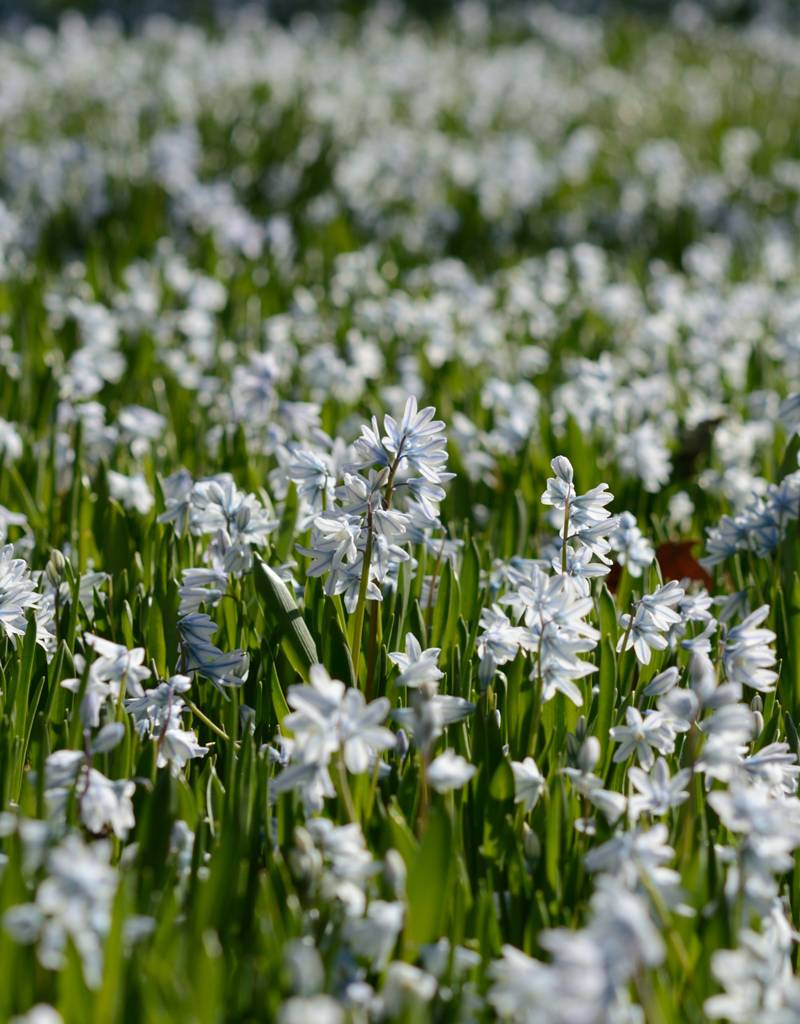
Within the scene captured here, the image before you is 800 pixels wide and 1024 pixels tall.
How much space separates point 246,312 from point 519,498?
1.94 meters

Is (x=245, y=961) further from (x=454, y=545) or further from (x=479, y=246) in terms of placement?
(x=479, y=246)

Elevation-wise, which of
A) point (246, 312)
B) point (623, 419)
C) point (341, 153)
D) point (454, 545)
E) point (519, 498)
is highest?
point (341, 153)

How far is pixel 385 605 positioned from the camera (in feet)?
7.50

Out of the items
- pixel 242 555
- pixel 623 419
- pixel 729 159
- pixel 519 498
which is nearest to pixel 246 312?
pixel 623 419

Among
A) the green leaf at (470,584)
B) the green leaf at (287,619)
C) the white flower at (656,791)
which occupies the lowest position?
the white flower at (656,791)

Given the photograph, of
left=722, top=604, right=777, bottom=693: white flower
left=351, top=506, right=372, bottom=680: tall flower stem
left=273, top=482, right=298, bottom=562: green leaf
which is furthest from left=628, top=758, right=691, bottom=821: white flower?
left=273, top=482, right=298, bottom=562: green leaf

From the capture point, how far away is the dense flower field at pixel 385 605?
4.63 ft

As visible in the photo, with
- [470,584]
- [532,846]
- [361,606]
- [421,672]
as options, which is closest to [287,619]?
[361,606]

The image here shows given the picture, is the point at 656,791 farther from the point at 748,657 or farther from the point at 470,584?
the point at 470,584

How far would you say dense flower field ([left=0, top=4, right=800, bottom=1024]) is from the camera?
141 centimetres

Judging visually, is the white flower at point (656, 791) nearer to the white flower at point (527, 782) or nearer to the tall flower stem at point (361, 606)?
the white flower at point (527, 782)

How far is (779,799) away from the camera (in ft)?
5.40

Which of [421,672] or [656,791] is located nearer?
[656,791]

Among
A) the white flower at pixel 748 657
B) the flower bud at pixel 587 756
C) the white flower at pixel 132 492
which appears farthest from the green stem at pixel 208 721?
the white flower at pixel 132 492
